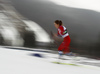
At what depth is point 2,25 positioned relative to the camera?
14641mm

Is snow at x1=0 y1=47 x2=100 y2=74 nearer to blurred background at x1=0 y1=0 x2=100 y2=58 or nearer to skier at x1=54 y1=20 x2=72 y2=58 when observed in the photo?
skier at x1=54 y1=20 x2=72 y2=58

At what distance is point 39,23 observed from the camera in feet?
60.7

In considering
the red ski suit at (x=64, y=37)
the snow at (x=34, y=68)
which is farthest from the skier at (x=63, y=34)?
the snow at (x=34, y=68)

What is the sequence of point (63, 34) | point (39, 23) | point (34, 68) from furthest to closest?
point (39, 23) → point (63, 34) → point (34, 68)

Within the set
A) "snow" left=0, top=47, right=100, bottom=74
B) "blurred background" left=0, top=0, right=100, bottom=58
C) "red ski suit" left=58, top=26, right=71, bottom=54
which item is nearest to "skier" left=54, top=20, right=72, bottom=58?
"red ski suit" left=58, top=26, right=71, bottom=54

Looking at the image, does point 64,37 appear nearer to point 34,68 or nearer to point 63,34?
point 63,34

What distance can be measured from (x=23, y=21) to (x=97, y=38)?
8157 millimetres

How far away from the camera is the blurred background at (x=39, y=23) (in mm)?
14727

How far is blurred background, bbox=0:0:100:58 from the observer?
14727 millimetres

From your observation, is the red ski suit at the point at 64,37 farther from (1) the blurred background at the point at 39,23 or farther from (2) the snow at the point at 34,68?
(1) the blurred background at the point at 39,23

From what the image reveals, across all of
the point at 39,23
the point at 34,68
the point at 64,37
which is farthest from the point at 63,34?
the point at 39,23

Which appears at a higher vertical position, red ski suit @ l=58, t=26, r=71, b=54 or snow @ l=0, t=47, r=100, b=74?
red ski suit @ l=58, t=26, r=71, b=54

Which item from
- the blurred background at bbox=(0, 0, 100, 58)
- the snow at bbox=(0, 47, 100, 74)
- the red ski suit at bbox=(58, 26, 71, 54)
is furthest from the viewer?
the blurred background at bbox=(0, 0, 100, 58)

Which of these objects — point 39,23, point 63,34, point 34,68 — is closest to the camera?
point 34,68
